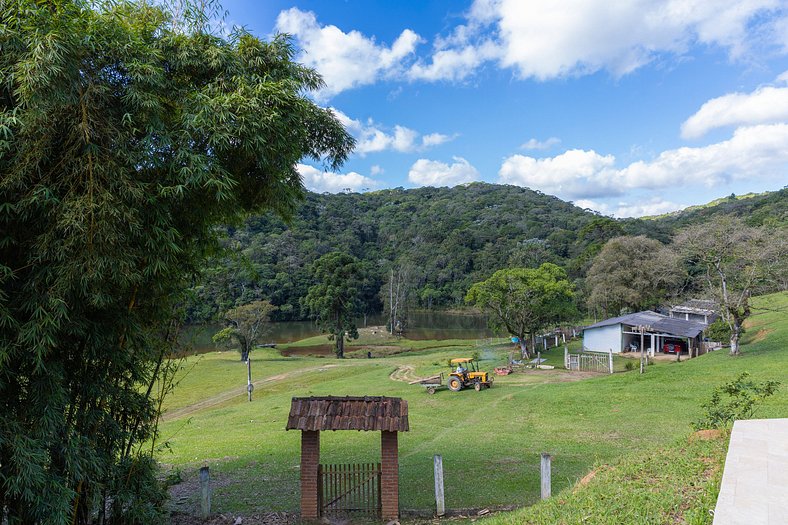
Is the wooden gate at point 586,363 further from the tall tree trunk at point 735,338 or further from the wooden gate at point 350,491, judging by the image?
the wooden gate at point 350,491

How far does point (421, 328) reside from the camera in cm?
6512

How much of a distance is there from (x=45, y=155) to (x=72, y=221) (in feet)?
3.16

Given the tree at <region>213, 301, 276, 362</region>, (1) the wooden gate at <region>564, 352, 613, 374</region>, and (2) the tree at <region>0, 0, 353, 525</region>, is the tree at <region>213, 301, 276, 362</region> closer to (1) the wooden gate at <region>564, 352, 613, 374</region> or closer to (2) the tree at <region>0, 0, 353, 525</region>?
(1) the wooden gate at <region>564, 352, 613, 374</region>

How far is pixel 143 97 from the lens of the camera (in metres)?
6.12

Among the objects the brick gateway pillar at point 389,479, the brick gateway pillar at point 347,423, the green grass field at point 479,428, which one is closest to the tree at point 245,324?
the green grass field at point 479,428

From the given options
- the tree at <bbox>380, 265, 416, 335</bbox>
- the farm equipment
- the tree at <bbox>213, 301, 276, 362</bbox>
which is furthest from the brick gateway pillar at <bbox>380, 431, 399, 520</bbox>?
the tree at <bbox>380, 265, 416, 335</bbox>

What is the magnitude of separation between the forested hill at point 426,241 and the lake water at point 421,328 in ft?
12.2

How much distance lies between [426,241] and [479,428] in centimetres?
8730

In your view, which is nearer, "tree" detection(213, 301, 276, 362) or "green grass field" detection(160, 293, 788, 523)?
"green grass field" detection(160, 293, 788, 523)

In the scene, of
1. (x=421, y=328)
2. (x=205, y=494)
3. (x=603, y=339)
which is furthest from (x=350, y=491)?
(x=421, y=328)

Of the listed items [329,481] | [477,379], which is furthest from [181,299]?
[477,379]

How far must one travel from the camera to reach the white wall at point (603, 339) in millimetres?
33694

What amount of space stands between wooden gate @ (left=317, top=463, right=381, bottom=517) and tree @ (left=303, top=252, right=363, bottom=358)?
33.3 m

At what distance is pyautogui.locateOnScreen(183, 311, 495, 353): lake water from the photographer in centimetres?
5518
